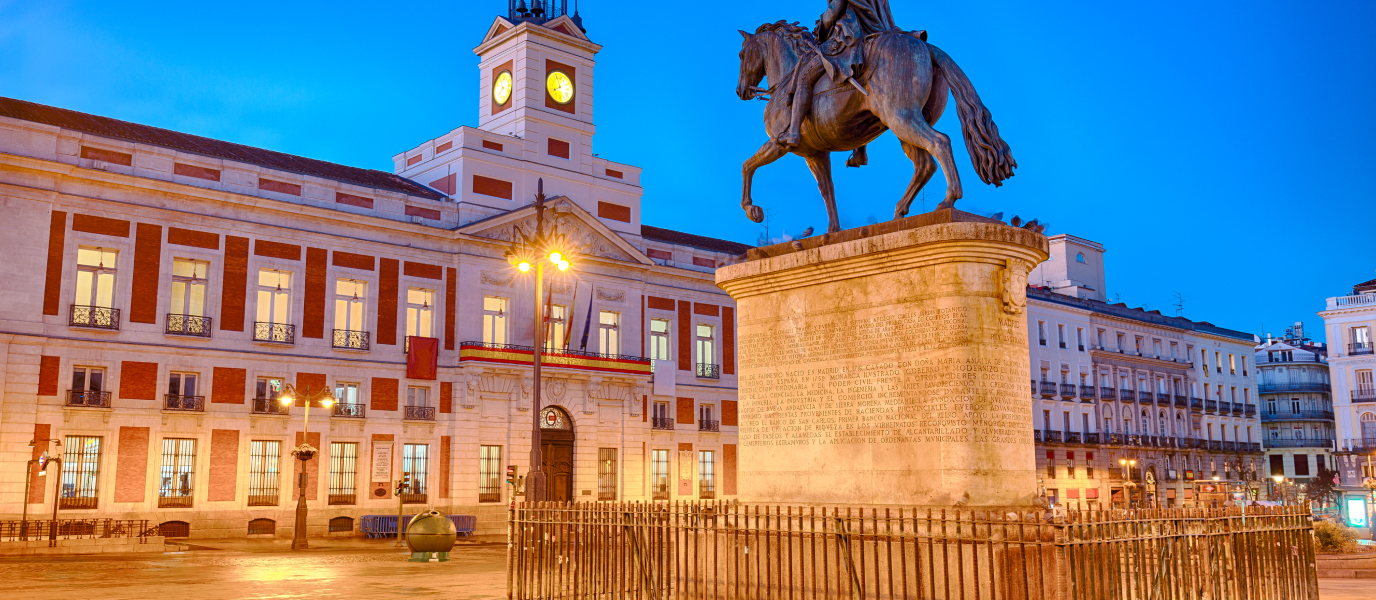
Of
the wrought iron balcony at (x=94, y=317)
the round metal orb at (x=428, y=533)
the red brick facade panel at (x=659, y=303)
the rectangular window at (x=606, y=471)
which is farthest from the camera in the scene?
the red brick facade panel at (x=659, y=303)

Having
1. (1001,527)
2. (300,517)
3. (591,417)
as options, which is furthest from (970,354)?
(591,417)

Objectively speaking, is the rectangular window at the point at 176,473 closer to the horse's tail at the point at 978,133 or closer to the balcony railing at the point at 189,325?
the balcony railing at the point at 189,325

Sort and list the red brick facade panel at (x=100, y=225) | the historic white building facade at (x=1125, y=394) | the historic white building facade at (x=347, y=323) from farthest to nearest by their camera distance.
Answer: the historic white building facade at (x=1125, y=394), the red brick facade panel at (x=100, y=225), the historic white building facade at (x=347, y=323)

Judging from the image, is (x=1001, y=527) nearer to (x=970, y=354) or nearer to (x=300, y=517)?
(x=970, y=354)

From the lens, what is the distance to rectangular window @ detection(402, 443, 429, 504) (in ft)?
134

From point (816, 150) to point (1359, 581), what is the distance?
12.0 m

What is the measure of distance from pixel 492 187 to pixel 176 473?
15.8 metres

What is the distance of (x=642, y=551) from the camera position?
1110 cm

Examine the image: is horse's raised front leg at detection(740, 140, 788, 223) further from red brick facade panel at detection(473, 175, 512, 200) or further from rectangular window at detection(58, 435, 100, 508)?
red brick facade panel at detection(473, 175, 512, 200)

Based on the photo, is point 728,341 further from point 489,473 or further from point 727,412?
point 489,473

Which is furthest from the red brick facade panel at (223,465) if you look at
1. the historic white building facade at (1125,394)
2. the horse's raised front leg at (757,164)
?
the historic white building facade at (1125,394)

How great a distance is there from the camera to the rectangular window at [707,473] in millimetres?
49531

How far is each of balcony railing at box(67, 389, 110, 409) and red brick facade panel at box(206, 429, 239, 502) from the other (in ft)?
11.0

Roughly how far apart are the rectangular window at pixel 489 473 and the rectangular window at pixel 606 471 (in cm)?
461
